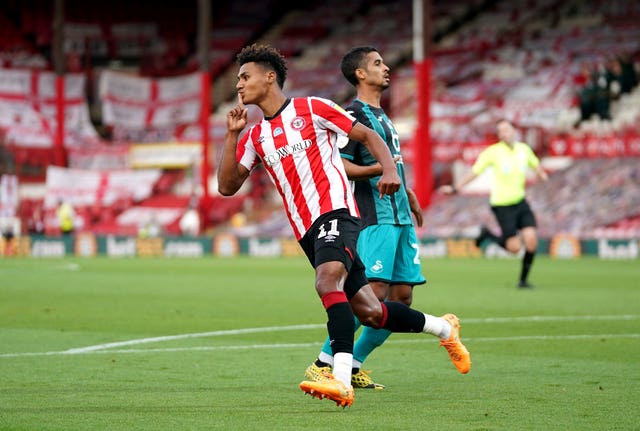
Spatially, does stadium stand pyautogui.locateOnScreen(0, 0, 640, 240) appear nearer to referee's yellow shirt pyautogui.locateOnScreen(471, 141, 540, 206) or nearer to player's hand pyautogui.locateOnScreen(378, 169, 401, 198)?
referee's yellow shirt pyautogui.locateOnScreen(471, 141, 540, 206)

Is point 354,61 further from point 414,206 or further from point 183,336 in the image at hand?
point 183,336

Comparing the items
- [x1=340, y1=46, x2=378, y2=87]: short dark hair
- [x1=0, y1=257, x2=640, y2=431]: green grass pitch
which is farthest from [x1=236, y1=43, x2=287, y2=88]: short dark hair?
[x1=0, y1=257, x2=640, y2=431]: green grass pitch

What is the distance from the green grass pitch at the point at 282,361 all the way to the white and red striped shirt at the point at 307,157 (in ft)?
3.75

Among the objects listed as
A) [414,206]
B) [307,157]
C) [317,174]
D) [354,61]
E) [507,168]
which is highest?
[354,61]

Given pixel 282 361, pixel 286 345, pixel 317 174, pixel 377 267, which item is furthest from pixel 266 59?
pixel 286 345

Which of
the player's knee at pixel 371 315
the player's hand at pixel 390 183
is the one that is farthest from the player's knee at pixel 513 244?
the player's hand at pixel 390 183

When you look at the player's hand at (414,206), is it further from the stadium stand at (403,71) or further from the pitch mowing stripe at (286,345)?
the stadium stand at (403,71)

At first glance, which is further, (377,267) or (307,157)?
(377,267)

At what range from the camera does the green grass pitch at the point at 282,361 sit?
255 inches

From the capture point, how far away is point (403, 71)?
43594mm

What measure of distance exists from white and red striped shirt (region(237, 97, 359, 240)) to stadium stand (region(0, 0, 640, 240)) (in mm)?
24186

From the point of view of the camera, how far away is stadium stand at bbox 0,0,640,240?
34.6 m

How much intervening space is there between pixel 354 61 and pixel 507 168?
374 inches

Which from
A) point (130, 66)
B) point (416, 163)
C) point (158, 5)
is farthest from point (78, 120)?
point (416, 163)
